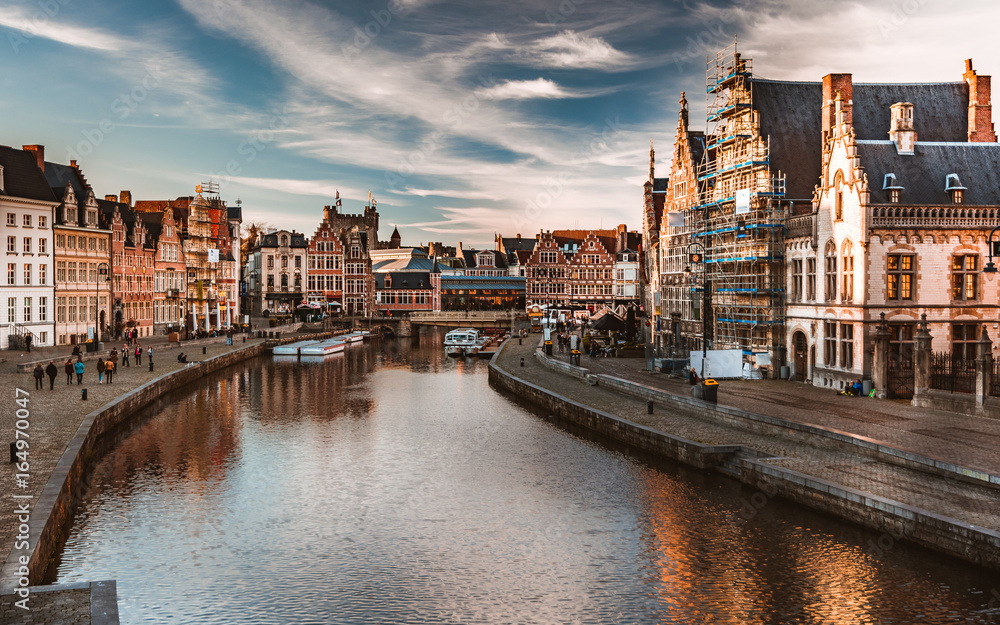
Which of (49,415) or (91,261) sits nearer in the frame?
(49,415)

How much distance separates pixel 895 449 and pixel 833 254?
16.0m

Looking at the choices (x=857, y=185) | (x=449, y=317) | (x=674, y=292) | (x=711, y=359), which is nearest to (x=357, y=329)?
(x=449, y=317)

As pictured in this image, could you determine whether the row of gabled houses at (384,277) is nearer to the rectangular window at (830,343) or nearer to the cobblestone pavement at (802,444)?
the cobblestone pavement at (802,444)

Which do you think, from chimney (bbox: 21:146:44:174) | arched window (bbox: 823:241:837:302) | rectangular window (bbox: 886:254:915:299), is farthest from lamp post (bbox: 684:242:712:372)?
chimney (bbox: 21:146:44:174)

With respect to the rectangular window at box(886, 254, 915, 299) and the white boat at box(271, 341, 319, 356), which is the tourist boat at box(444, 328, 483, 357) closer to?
the white boat at box(271, 341, 319, 356)

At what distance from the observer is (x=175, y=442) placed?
30.8 m

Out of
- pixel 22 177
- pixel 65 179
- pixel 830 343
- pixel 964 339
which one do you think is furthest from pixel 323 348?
pixel 964 339

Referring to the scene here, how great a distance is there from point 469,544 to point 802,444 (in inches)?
433

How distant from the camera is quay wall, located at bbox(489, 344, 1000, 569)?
15.7m

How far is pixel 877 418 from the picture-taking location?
85.0ft

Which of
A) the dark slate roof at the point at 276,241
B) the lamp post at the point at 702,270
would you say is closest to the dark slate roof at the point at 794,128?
the lamp post at the point at 702,270

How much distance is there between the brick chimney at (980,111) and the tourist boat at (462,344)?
47.8 metres

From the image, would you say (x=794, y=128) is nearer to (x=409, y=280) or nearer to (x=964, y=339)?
(x=964, y=339)

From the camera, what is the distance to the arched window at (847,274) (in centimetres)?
3303
